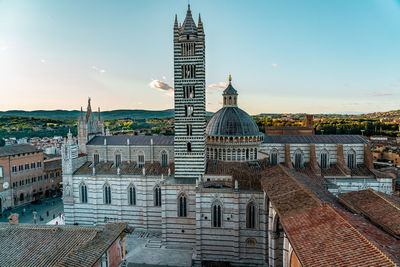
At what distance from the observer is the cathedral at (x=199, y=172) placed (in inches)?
945

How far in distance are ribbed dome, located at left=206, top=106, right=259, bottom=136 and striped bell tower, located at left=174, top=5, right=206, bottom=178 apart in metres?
4.42

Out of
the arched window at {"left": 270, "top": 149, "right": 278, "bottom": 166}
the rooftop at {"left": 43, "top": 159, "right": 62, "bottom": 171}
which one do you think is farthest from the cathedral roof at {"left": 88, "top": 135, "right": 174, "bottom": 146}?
the rooftop at {"left": 43, "top": 159, "right": 62, "bottom": 171}

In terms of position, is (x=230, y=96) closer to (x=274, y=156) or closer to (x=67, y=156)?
(x=274, y=156)

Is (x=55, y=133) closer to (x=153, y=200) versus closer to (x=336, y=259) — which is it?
(x=153, y=200)

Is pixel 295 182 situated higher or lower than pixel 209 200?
higher

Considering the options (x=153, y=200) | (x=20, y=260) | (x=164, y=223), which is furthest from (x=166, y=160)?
(x=20, y=260)

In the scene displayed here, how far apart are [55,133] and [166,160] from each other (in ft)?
Answer: 324

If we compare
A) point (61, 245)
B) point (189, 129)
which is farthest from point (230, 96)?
point (61, 245)

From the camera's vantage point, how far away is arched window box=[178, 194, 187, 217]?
26.2m

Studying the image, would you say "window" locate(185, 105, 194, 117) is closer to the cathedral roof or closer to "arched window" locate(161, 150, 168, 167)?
the cathedral roof

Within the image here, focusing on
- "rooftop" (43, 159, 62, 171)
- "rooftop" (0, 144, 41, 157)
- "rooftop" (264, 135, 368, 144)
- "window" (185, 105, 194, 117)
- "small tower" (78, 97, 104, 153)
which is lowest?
"rooftop" (43, 159, 62, 171)

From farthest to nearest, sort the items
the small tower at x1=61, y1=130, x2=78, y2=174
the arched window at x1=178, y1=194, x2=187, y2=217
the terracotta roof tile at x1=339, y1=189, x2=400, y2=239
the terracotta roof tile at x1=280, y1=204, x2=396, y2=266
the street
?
the street
the small tower at x1=61, y1=130, x2=78, y2=174
the arched window at x1=178, y1=194, x2=187, y2=217
the terracotta roof tile at x1=339, y1=189, x2=400, y2=239
the terracotta roof tile at x1=280, y1=204, x2=396, y2=266

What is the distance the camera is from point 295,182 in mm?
18438

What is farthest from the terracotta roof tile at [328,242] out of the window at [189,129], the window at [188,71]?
the window at [188,71]
